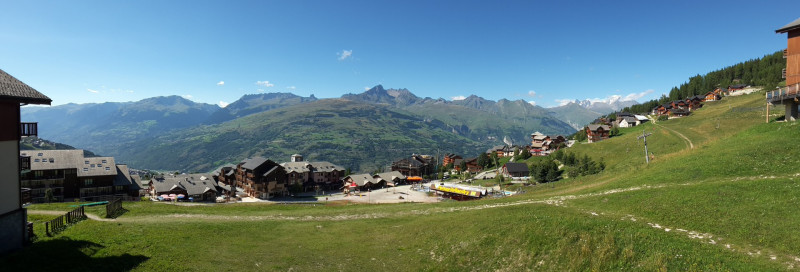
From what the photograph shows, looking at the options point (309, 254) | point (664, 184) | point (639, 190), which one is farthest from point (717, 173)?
point (309, 254)

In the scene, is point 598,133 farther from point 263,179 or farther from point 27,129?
point 27,129

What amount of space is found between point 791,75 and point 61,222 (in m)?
82.3

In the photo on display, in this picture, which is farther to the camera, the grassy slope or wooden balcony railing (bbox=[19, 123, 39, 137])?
wooden balcony railing (bbox=[19, 123, 39, 137])

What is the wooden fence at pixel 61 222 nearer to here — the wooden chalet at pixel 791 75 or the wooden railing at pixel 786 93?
the wooden railing at pixel 786 93

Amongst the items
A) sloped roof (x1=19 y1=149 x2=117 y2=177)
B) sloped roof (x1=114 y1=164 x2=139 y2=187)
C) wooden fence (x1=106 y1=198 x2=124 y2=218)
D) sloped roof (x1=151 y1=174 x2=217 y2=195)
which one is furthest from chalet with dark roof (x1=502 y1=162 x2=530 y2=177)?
sloped roof (x1=19 y1=149 x2=117 y2=177)

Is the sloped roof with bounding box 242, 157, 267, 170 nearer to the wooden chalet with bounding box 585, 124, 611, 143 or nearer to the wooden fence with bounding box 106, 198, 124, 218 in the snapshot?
the wooden fence with bounding box 106, 198, 124, 218

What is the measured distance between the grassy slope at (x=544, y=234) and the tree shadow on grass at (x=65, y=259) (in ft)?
0.25

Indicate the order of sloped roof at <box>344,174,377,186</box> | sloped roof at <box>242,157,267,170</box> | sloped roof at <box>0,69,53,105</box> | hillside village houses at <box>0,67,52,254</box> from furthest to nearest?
1. sloped roof at <box>344,174,377,186</box>
2. sloped roof at <box>242,157,267,170</box>
3. hillside village houses at <box>0,67,52,254</box>
4. sloped roof at <box>0,69,53,105</box>

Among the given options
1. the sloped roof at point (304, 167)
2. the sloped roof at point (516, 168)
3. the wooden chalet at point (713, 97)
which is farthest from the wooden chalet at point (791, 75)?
the wooden chalet at point (713, 97)

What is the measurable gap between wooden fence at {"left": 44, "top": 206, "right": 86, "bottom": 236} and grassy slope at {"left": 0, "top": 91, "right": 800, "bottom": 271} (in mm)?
957

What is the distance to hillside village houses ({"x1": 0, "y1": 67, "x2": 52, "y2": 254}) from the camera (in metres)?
20.4

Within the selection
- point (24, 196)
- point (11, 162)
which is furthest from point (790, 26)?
point (24, 196)

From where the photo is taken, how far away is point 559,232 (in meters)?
22.2

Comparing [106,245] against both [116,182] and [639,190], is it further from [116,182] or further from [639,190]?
[116,182]
